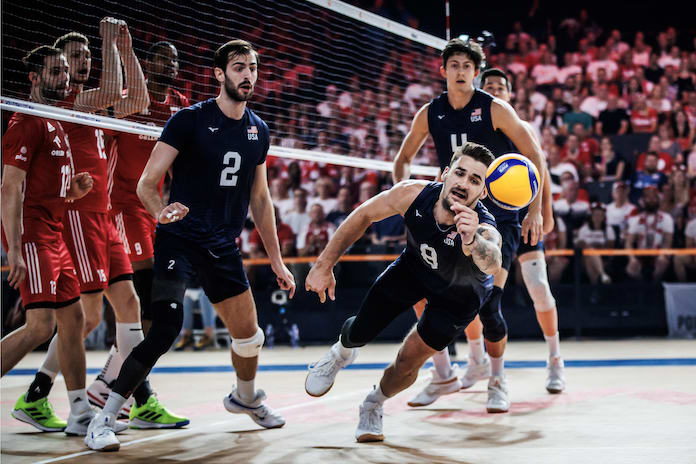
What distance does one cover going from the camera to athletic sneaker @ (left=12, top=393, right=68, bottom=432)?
4.85 m

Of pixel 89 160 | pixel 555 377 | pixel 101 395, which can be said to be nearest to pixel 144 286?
pixel 101 395

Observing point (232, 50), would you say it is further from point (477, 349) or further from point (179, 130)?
point (477, 349)

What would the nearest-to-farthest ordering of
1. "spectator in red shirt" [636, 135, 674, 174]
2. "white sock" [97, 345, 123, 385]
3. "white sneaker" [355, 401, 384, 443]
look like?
"white sneaker" [355, 401, 384, 443], "white sock" [97, 345, 123, 385], "spectator in red shirt" [636, 135, 674, 174]

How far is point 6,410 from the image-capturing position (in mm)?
5793

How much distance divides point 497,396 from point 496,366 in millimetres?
251

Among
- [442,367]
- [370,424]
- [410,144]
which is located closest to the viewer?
[370,424]

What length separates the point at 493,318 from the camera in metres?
5.30

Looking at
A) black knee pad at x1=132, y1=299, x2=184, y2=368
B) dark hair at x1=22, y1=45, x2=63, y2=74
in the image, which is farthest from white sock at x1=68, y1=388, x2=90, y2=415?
dark hair at x1=22, y1=45, x2=63, y2=74

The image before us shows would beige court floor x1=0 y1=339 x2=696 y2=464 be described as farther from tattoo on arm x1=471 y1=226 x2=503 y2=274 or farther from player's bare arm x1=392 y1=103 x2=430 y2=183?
player's bare arm x1=392 y1=103 x2=430 y2=183

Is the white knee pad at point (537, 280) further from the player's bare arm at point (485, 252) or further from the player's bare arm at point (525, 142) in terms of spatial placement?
the player's bare arm at point (485, 252)

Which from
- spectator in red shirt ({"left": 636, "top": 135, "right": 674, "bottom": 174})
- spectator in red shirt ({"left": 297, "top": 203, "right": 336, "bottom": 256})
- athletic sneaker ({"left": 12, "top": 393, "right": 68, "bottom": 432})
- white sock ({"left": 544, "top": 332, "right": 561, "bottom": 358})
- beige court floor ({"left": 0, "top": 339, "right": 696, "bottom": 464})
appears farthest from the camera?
spectator in red shirt ({"left": 636, "top": 135, "right": 674, "bottom": 174})

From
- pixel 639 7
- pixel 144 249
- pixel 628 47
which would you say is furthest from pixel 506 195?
pixel 639 7

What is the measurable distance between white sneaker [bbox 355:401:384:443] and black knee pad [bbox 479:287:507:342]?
4.17 feet

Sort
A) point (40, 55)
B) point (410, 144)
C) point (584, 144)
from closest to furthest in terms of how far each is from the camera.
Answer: point (40, 55) < point (410, 144) < point (584, 144)
